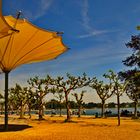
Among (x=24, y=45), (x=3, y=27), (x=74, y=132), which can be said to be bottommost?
(x=74, y=132)

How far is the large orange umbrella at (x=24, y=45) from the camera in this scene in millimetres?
26172

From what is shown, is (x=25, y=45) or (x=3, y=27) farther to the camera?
(x=25, y=45)

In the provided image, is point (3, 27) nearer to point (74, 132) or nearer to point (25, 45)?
point (74, 132)

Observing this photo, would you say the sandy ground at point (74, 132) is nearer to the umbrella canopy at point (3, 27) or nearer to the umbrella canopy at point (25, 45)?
the umbrella canopy at point (25, 45)

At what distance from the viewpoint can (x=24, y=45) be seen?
28.2 m

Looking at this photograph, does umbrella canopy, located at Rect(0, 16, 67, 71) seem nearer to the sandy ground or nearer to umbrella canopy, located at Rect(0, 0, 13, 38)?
the sandy ground

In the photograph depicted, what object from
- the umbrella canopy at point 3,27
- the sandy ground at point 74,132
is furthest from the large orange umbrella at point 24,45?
the umbrella canopy at point 3,27

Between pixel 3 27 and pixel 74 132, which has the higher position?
pixel 3 27

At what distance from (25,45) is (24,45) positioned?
100 millimetres

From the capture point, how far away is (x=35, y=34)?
88.5 feet

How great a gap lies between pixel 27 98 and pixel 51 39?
33166 mm

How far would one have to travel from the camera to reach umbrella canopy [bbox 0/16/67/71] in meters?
26.3

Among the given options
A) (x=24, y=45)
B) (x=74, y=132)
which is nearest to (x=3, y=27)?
(x=74, y=132)

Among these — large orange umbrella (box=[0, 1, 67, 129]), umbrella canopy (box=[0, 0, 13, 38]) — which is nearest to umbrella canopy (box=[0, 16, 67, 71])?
large orange umbrella (box=[0, 1, 67, 129])
